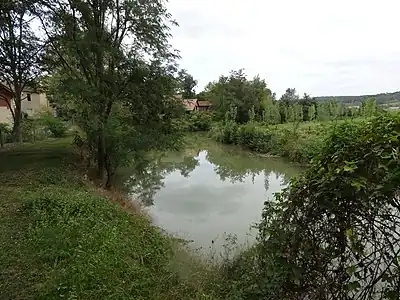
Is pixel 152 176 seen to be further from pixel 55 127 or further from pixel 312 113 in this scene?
pixel 312 113

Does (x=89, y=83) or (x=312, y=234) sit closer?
(x=312, y=234)

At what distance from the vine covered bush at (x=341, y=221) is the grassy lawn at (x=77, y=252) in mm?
1769

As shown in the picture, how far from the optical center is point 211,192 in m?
12.9

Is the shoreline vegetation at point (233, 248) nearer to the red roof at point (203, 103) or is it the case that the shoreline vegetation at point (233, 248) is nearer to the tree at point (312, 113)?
the tree at point (312, 113)

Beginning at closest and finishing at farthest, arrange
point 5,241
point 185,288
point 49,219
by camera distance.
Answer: point 185,288 → point 5,241 → point 49,219

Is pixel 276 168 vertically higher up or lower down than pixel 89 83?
lower down

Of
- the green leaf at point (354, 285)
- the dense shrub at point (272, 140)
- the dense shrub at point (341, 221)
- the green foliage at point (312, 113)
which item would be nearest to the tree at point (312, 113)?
the green foliage at point (312, 113)

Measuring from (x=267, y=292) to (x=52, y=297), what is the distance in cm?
220

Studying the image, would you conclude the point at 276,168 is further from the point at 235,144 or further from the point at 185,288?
the point at 185,288

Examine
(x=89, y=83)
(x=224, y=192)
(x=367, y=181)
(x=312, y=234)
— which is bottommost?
(x=224, y=192)

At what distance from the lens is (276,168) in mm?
17938

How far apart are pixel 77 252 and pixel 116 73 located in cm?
757

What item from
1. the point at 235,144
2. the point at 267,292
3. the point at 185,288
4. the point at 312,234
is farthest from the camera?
the point at 235,144

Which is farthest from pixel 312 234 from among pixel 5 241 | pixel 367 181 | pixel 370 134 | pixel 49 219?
pixel 49 219
